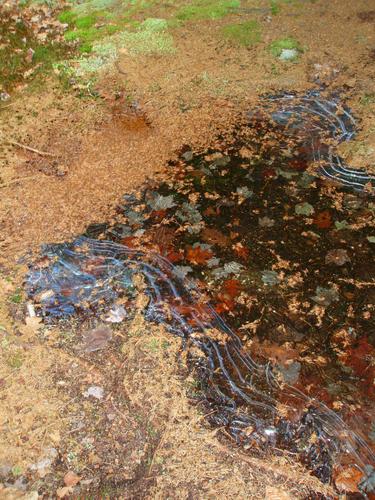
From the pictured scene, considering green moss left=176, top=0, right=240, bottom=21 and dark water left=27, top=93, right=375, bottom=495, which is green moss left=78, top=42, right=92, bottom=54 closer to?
green moss left=176, top=0, right=240, bottom=21

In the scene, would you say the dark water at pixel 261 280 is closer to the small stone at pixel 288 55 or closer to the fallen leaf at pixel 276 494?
the fallen leaf at pixel 276 494

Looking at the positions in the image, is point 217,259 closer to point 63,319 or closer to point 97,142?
point 63,319

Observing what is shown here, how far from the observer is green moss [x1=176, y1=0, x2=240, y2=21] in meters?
4.41

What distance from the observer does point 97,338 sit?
215 centimetres

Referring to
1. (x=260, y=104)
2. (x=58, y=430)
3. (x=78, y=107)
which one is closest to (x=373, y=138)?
(x=260, y=104)

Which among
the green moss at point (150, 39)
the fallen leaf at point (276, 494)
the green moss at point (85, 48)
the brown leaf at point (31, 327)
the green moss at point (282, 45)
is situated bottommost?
the fallen leaf at point (276, 494)

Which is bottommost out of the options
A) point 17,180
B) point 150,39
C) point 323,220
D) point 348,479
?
point 348,479

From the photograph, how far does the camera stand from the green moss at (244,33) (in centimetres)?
402

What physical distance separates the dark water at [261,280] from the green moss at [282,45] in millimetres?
1043

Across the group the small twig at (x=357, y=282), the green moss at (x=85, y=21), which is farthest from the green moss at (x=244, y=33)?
the small twig at (x=357, y=282)

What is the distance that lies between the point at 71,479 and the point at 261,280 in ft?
4.16

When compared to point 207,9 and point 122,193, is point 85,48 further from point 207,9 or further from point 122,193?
point 122,193

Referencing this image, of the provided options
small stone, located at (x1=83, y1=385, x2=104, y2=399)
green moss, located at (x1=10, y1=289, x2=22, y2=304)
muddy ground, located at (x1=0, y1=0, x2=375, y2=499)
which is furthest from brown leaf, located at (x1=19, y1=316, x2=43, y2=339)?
small stone, located at (x1=83, y1=385, x2=104, y2=399)

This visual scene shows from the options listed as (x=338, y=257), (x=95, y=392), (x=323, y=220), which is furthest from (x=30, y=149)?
(x=338, y=257)
